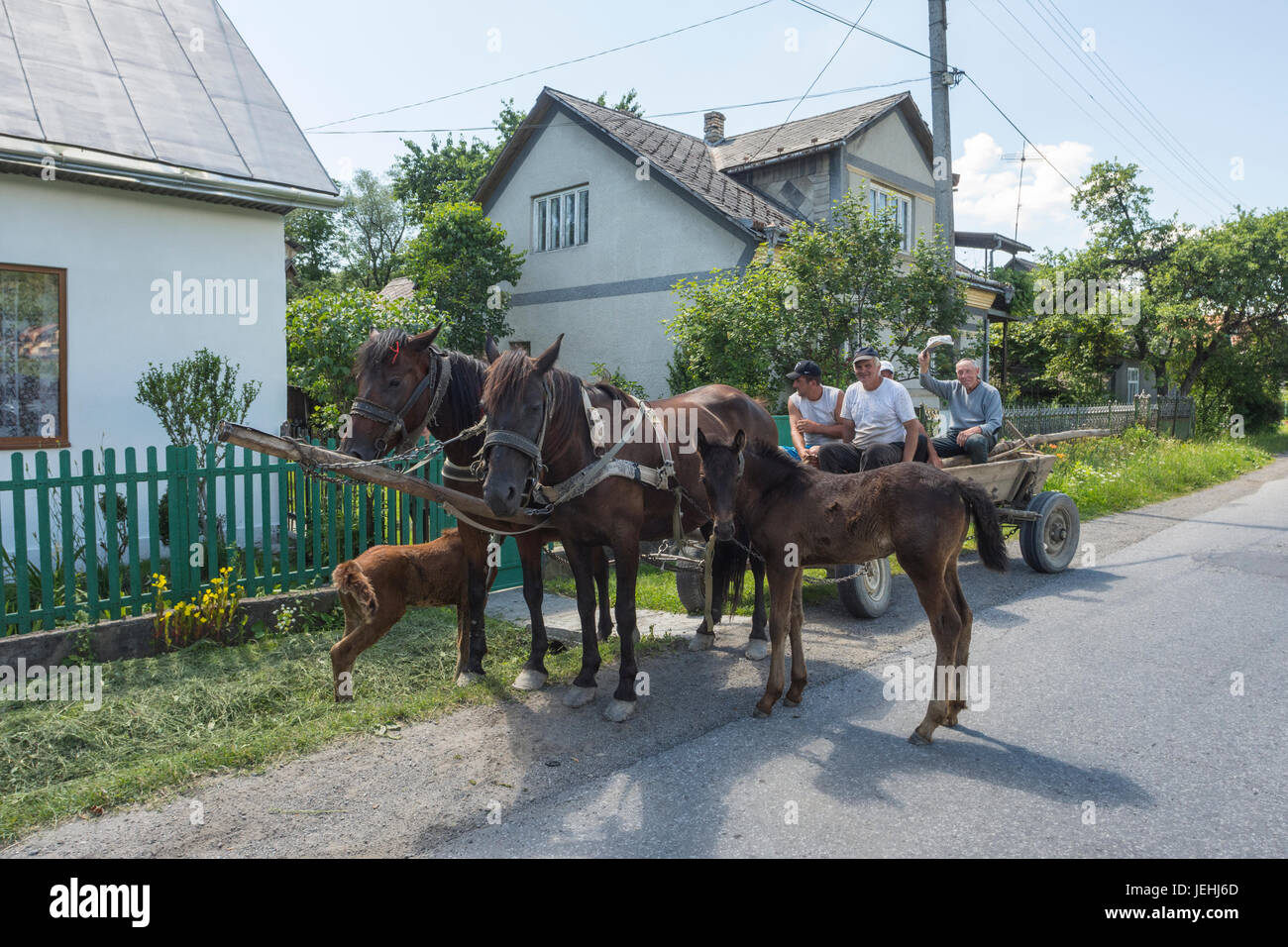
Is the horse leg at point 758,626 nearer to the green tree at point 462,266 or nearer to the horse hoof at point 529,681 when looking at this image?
the horse hoof at point 529,681

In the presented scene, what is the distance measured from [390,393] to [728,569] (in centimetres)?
259

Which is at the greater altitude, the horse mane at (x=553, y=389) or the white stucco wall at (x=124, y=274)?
the white stucco wall at (x=124, y=274)

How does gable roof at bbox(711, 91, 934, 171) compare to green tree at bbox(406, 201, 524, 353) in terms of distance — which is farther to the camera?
gable roof at bbox(711, 91, 934, 171)

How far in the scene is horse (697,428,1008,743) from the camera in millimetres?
4578

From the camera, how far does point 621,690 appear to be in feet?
16.0

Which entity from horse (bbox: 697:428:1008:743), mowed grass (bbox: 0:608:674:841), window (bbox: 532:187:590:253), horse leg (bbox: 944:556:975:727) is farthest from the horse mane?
window (bbox: 532:187:590:253)

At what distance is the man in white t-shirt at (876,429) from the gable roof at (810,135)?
12459mm

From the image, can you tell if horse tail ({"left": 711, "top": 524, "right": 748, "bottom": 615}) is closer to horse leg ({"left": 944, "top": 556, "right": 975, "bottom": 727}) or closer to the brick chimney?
horse leg ({"left": 944, "top": 556, "right": 975, "bottom": 727})

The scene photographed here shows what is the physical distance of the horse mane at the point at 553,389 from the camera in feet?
14.3

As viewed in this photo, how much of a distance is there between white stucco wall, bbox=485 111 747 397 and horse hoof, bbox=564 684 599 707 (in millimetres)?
12237

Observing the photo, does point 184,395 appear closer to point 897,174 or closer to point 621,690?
point 621,690

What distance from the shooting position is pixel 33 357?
7.86 meters

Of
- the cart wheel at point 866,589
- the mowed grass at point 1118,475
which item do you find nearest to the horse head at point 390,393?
the mowed grass at point 1118,475
